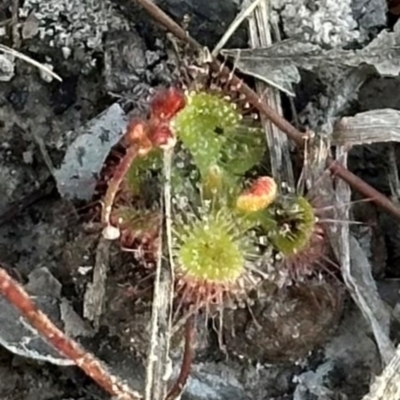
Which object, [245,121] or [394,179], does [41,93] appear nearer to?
[245,121]

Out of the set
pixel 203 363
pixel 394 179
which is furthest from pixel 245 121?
pixel 203 363

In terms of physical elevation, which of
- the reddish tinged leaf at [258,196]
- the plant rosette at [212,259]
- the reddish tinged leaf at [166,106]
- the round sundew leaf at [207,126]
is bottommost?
the plant rosette at [212,259]

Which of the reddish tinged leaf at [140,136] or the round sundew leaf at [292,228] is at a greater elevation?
the reddish tinged leaf at [140,136]

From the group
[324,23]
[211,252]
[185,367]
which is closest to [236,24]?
[324,23]

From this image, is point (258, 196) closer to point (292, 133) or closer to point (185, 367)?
point (292, 133)

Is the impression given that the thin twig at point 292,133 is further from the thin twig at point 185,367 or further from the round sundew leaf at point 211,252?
the thin twig at point 185,367

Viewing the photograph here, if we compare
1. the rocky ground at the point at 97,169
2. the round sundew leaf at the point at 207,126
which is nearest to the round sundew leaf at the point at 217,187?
the round sundew leaf at the point at 207,126
